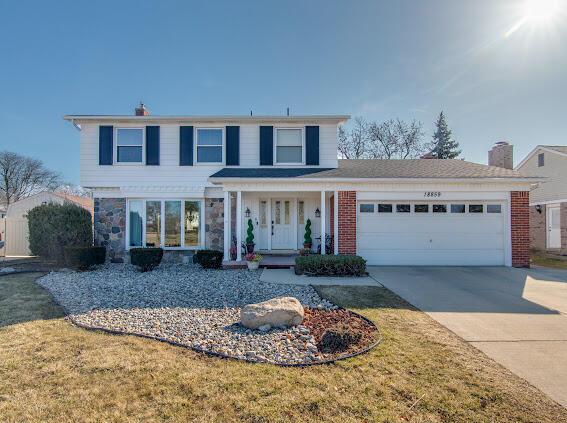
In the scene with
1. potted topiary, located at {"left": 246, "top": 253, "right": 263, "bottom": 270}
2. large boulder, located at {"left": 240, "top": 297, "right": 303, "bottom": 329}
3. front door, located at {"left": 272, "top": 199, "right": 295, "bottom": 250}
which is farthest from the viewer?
front door, located at {"left": 272, "top": 199, "right": 295, "bottom": 250}

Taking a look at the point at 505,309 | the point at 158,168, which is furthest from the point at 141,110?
the point at 505,309

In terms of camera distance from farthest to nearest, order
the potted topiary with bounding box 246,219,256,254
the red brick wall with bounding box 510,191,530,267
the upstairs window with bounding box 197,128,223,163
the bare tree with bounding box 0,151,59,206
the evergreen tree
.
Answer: the bare tree with bounding box 0,151,59,206 < the evergreen tree < the upstairs window with bounding box 197,128,223,163 < the potted topiary with bounding box 246,219,256,254 < the red brick wall with bounding box 510,191,530,267

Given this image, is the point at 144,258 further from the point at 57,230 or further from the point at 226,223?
the point at 57,230

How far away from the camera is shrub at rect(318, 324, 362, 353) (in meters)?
3.88

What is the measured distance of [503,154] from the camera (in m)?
14.8

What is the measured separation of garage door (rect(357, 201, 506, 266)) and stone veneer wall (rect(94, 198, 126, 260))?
9.11 metres

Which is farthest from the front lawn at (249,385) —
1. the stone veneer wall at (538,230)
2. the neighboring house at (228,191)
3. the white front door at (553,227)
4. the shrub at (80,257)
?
the stone veneer wall at (538,230)

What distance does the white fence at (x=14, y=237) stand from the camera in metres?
14.7

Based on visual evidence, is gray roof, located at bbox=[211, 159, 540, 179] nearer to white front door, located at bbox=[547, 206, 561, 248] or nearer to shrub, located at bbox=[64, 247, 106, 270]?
shrub, located at bbox=[64, 247, 106, 270]

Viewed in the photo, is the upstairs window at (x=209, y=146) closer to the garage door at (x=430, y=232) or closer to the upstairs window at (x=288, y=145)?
the upstairs window at (x=288, y=145)

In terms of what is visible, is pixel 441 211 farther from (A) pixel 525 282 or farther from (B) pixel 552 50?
(B) pixel 552 50

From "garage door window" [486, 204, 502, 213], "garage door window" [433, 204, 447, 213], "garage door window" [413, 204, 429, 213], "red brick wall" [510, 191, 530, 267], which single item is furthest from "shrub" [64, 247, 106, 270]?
"red brick wall" [510, 191, 530, 267]

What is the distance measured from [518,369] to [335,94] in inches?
563

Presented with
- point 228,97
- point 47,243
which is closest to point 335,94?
point 228,97
